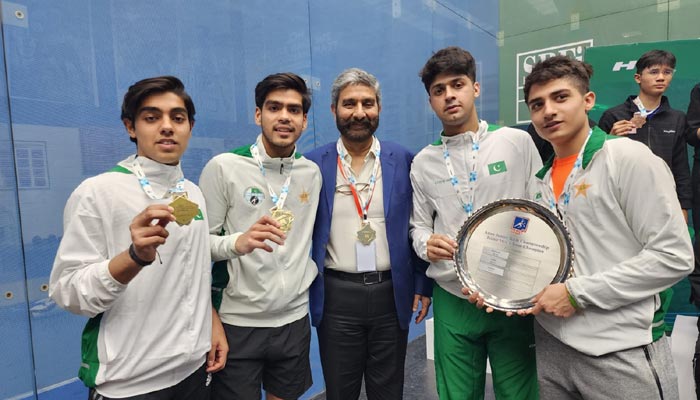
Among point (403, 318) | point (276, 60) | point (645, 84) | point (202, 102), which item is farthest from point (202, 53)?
point (645, 84)

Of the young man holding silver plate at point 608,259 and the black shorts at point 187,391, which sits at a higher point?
the young man holding silver plate at point 608,259

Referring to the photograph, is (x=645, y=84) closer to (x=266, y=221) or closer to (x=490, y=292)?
(x=490, y=292)

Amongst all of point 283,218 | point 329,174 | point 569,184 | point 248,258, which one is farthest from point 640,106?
point 248,258

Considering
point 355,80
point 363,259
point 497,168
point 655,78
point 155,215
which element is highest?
point 655,78

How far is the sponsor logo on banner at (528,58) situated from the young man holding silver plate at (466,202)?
4447 millimetres

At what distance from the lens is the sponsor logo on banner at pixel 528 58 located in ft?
19.7

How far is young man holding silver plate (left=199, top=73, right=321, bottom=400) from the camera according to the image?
203cm

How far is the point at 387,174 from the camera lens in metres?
2.32

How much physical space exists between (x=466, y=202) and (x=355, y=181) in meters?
0.64

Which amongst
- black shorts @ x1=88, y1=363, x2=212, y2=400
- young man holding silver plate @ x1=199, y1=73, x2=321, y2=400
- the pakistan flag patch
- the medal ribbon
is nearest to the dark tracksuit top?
the medal ribbon

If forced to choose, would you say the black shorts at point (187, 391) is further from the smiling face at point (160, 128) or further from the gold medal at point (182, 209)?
the smiling face at point (160, 128)

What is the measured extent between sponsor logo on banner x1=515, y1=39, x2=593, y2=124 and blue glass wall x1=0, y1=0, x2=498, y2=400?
446cm

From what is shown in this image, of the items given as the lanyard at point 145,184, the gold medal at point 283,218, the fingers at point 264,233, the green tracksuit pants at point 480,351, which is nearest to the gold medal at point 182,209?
the lanyard at point 145,184

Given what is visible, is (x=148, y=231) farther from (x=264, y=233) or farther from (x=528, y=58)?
(x=528, y=58)
